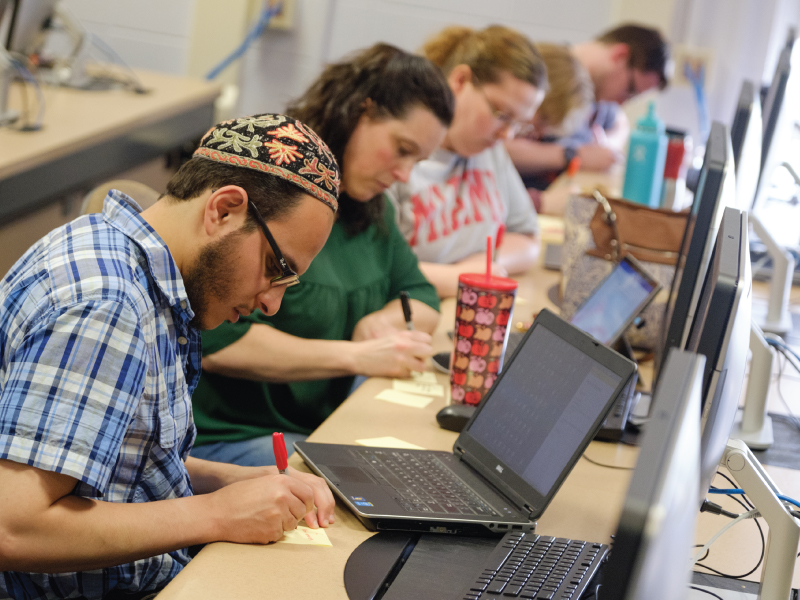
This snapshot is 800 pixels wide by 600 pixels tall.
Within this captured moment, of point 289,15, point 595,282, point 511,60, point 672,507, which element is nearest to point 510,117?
point 511,60

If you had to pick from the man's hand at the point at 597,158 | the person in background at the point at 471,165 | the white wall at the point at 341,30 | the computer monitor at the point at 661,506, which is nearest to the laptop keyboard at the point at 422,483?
the computer monitor at the point at 661,506

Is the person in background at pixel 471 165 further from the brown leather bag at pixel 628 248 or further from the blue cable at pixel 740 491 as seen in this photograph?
the blue cable at pixel 740 491

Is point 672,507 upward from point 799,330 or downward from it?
upward

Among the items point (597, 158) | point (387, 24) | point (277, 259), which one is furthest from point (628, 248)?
point (387, 24)

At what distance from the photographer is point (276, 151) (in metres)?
1.00

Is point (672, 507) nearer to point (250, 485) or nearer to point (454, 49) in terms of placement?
point (250, 485)

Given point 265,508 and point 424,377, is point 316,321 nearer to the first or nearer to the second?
point 424,377

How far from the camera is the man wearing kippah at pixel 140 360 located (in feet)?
2.68

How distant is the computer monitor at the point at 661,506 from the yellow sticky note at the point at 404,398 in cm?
89

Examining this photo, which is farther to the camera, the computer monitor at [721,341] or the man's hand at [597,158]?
the man's hand at [597,158]

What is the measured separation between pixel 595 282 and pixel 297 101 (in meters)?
0.75

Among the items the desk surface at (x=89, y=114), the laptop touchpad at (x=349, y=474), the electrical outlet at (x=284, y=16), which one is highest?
the electrical outlet at (x=284, y=16)

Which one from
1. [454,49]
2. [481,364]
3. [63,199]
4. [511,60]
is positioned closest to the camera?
[481,364]

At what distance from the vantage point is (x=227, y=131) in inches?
40.3
